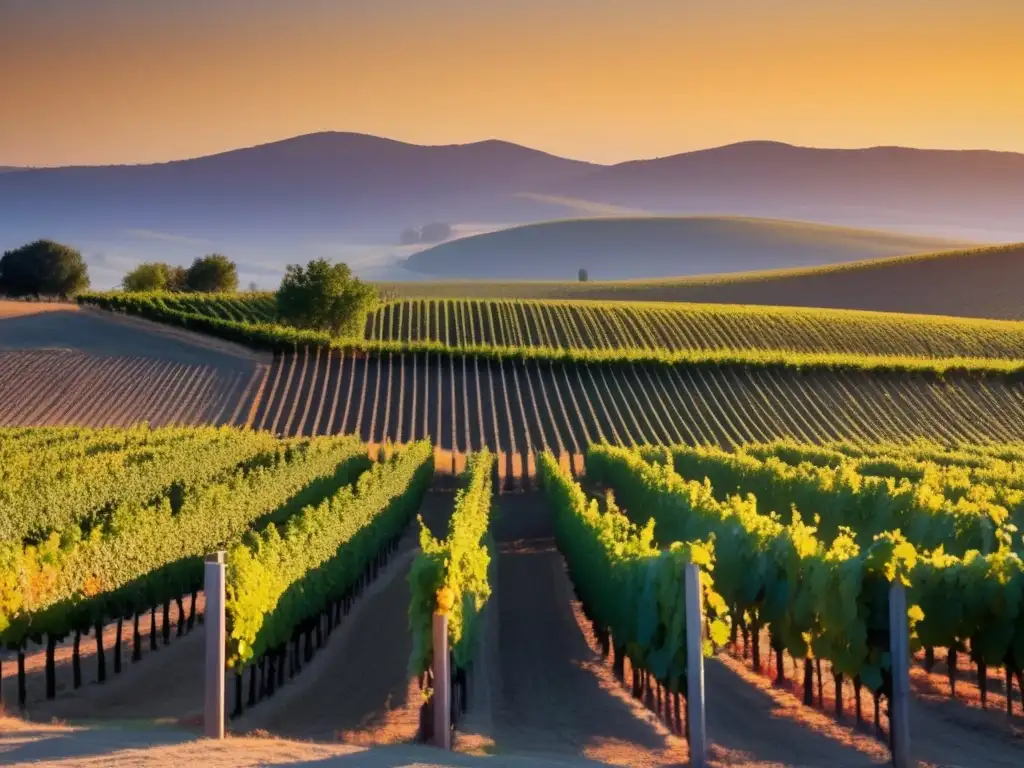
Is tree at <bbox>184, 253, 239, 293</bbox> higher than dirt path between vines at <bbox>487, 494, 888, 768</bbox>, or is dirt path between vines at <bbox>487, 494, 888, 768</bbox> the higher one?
tree at <bbox>184, 253, 239, 293</bbox>

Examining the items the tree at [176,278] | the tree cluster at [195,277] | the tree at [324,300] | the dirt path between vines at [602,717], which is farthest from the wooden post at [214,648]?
the tree at [176,278]

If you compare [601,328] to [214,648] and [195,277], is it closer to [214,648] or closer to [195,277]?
[195,277]

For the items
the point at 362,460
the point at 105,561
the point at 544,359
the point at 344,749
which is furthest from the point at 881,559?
the point at 544,359

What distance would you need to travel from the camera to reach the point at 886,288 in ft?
377

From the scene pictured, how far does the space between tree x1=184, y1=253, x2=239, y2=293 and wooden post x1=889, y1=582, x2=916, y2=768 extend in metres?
95.8

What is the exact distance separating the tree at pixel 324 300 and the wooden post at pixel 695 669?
60.3 metres

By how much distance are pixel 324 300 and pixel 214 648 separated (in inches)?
2343

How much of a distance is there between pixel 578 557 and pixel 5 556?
30.5 ft

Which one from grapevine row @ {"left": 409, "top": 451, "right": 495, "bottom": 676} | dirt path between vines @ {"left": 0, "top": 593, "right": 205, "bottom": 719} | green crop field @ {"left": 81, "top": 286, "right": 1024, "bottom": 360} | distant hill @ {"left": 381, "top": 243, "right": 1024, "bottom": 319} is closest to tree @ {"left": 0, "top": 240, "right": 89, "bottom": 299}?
green crop field @ {"left": 81, "top": 286, "right": 1024, "bottom": 360}

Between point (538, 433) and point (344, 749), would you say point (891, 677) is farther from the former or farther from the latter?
point (538, 433)

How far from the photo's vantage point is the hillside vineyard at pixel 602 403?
52.6 meters

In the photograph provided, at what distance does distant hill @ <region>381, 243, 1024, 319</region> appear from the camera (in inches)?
4296

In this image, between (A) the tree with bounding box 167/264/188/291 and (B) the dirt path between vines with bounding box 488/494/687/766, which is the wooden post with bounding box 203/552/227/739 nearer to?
(B) the dirt path between vines with bounding box 488/494/687/766

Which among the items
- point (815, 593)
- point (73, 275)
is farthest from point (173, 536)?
point (73, 275)
